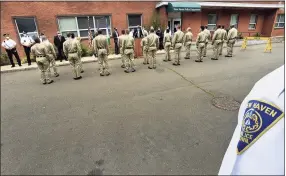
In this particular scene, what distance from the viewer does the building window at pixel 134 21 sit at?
15.1 metres

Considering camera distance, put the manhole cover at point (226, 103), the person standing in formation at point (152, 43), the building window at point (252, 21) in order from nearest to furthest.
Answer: the manhole cover at point (226, 103)
the person standing in formation at point (152, 43)
the building window at point (252, 21)

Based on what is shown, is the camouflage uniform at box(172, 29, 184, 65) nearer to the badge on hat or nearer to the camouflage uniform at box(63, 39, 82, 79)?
the camouflage uniform at box(63, 39, 82, 79)

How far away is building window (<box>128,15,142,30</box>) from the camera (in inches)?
593

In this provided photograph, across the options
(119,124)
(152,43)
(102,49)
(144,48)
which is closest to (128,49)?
(102,49)

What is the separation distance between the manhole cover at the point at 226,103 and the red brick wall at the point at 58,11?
11.4 m

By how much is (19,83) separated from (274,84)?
9.40m

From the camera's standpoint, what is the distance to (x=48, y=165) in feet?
10.5

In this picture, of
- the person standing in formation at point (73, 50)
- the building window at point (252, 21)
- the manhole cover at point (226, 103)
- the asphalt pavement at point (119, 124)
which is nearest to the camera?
the asphalt pavement at point (119, 124)

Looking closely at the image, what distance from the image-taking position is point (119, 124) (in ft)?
14.5

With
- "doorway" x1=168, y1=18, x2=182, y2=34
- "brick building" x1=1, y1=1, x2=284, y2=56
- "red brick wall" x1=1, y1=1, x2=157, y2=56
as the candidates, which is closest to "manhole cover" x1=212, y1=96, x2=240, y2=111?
"brick building" x1=1, y1=1, x2=284, y2=56

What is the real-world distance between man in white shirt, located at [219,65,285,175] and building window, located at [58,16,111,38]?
14735 millimetres

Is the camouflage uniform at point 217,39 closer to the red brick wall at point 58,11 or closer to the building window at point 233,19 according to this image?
the red brick wall at point 58,11

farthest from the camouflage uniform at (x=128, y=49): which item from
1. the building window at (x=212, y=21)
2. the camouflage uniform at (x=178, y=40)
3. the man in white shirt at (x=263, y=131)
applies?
the building window at (x=212, y=21)

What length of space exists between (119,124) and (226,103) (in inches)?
127
